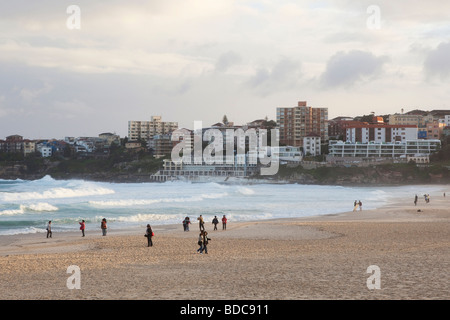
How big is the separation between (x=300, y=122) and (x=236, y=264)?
12619 centimetres

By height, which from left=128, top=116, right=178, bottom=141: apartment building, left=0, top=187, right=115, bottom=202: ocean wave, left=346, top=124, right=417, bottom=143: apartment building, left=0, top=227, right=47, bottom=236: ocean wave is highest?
left=128, top=116, right=178, bottom=141: apartment building

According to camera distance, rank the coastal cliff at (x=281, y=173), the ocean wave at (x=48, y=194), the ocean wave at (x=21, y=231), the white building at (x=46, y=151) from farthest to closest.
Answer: the white building at (x=46, y=151)
the coastal cliff at (x=281, y=173)
the ocean wave at (x=48, y=194)
the ocean wave at (x=21, y=231)

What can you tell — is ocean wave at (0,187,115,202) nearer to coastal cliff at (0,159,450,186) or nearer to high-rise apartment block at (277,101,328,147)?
coastal cliff at (0,159,450,186)

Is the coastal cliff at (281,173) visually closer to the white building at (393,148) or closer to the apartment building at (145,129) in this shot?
the white building at (393,148)

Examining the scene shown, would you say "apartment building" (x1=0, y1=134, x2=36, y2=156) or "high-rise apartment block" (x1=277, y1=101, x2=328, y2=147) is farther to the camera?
"apartment building" (x1=0, y1=134, x2=36, y2=156)

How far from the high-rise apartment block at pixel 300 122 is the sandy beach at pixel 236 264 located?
374ft

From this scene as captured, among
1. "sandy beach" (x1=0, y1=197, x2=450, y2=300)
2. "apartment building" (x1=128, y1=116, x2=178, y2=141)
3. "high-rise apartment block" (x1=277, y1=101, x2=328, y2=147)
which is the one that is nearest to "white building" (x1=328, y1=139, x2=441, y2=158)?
"high-rise apartment block" (x1=277, y1=101, x2=328, y2=147)

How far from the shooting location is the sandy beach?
10492 mm

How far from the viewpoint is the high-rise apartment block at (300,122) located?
137625mm

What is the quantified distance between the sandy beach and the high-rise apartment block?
113886 millimetres

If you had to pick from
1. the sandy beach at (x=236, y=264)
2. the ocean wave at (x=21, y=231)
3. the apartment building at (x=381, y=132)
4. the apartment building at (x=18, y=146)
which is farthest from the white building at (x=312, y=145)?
the ocean wave at (x=21, y=231)

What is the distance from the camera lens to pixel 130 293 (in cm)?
1064

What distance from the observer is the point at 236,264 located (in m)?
14.7

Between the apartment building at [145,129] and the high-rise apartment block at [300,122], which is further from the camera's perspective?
the apartment building at [145,129]
